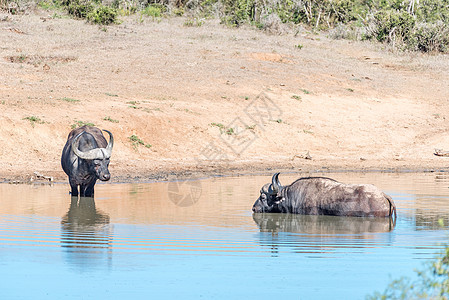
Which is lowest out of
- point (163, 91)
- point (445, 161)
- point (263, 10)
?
point (445, 161)

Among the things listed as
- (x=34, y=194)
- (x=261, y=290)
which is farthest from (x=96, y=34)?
(x=261, y=290)

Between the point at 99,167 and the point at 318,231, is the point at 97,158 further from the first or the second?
the point at 318,231

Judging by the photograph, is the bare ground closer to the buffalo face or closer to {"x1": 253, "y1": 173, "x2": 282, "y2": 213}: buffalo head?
the buffalo face

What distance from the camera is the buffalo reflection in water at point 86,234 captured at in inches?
327

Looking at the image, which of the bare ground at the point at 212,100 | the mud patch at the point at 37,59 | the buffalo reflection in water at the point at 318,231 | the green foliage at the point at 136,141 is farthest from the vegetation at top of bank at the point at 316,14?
the buffalo reflection in water at the point at 318,231

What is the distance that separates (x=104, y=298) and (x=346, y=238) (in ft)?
13.5

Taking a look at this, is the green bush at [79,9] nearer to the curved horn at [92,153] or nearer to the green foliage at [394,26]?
the green foliage at [394,26]

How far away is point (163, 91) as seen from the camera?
24.2 m

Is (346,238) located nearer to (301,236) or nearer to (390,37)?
(301,236)

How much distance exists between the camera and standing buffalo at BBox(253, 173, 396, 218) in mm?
11539

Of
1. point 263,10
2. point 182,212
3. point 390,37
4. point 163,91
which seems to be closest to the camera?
point 182,212

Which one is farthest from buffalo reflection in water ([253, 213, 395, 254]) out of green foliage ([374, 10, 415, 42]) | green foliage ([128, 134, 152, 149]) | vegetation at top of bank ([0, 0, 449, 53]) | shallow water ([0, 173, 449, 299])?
green foliage ([374, 10, 415, 42])

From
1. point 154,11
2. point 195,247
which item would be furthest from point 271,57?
point 195,247

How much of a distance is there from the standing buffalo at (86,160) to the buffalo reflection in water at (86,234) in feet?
1.06
